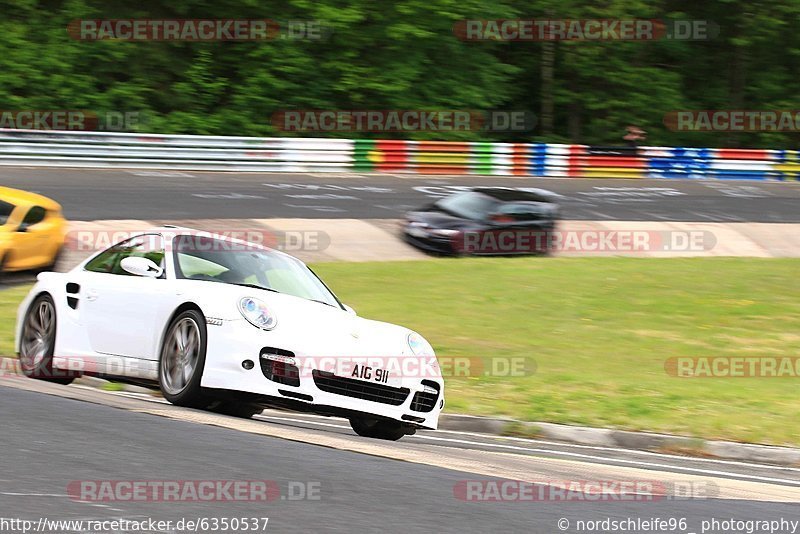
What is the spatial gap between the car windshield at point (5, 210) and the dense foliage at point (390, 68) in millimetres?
19619

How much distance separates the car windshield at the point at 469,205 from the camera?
71.1 feet

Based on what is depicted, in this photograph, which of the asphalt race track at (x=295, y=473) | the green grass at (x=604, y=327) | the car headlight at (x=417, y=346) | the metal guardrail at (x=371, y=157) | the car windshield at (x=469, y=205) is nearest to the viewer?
the asphalt race track at (x=295, y=473)

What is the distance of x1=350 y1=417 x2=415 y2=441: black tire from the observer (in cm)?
856

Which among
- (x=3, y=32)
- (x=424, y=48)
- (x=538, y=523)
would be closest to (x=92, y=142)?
(x=3, y=32)

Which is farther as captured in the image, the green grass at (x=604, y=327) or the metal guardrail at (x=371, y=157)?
the metal guardrail at (x=371, y=157)

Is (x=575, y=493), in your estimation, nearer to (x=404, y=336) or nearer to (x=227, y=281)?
(x=404, y=336)

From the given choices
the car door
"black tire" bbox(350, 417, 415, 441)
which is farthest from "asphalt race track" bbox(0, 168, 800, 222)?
"black tire" bbox(350, 417, 415, 441)

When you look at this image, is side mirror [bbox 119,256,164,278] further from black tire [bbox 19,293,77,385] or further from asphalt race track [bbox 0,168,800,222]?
asphalt race track [bbox 0,168,800,222]

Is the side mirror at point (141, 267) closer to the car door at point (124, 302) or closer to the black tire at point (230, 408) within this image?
the car door at point (124, 302)

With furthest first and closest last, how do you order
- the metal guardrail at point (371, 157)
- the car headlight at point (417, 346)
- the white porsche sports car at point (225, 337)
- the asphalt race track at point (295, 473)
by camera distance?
the metal guardrail at point (371, 157) → the car headlight at point (417, 346) → the white porsche sports car at point (225, 337) → the asphalt race track at point (295, 473)

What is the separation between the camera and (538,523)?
5066 millimetres

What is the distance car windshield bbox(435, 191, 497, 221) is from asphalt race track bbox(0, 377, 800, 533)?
44.1 feet

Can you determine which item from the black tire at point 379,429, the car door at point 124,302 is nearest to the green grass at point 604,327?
the black tire at point 379,429

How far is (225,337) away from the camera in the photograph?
7.73 m
